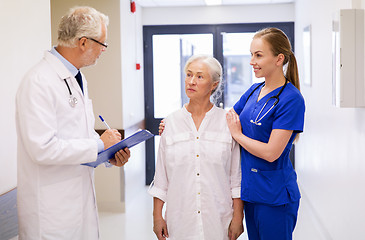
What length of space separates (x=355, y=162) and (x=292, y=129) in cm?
110

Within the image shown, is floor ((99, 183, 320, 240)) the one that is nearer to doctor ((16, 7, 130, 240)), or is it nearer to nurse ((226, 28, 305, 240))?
nurse ((226, 28, 305, 240))

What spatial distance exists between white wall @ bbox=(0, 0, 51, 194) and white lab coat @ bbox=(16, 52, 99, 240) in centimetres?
40

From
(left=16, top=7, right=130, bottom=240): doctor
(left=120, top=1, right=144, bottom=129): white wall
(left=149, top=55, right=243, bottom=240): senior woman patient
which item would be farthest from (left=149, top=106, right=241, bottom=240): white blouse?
(left=120, top=1, right=144, bottom=129): white wall

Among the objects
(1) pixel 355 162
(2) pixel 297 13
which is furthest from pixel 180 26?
(1) pixel 355 162

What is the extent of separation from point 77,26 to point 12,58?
1.82 feet

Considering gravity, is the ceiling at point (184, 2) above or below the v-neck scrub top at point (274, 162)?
above

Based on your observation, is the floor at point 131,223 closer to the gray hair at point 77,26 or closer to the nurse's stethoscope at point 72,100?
the nurse's stethoscope at point 72,100

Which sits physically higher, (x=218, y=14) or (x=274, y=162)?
(x=218, y=14)

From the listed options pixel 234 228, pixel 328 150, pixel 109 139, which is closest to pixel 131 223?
pixel 328 150

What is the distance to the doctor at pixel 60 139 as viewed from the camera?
173 centimetres

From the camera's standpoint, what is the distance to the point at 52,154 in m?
1.73

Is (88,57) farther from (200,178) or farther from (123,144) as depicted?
(200,178)

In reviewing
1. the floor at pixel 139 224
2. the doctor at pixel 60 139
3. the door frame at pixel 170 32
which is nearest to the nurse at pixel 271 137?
the doctor at pixel 60 139

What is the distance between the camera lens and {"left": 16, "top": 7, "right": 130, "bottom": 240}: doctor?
173cm
